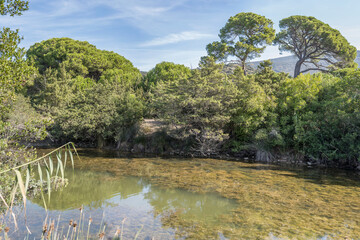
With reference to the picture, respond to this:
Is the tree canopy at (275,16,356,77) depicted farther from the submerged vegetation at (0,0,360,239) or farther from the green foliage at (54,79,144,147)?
the green foliage at (54,79,144,147)

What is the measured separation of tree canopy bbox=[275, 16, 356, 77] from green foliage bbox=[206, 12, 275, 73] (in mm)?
3938

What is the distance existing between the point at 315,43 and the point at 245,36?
9.31m

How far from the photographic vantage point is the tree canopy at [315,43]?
3350cm

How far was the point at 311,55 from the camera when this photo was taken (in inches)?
1439

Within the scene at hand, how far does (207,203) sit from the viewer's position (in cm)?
1055

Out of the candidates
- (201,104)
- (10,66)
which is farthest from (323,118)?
(10,66)

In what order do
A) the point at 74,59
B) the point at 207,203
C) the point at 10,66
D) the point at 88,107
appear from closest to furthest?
the point at 10,66, the point at 207,203, the point at 88,107, the point at 74,59

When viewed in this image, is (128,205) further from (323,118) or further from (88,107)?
(88,107)

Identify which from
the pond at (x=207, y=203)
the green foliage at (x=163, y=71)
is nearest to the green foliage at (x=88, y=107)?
the green foliage at (x=163, y=71)

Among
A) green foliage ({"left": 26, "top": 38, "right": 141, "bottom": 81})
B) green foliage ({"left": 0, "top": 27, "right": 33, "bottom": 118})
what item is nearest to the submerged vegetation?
green foliage ({"left": 0, "top": 27, "right": 33, "bottom": 118})

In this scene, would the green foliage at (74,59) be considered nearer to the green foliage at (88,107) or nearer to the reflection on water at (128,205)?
the green foliage at (88,107)

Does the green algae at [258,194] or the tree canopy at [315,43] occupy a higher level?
the tree canopy at [315,43]

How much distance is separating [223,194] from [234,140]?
11.0 metres

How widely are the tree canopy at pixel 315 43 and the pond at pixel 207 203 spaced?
2248cm
